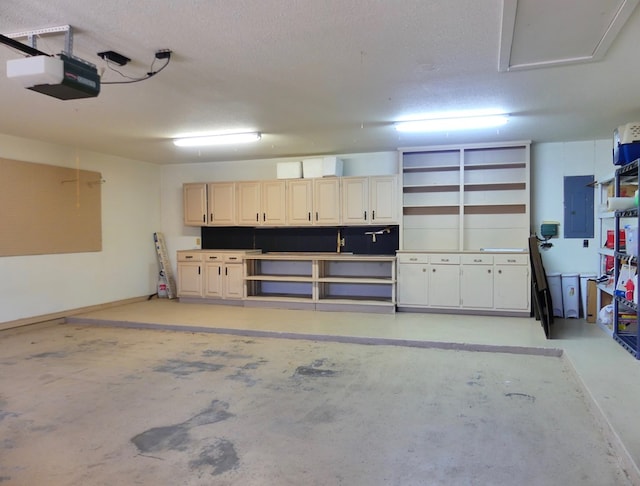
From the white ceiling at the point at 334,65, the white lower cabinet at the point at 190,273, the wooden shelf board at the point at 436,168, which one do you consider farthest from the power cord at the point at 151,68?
the wooden shelf board at the point at 436,168

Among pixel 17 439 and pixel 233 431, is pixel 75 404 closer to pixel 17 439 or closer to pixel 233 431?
pixel 17 439

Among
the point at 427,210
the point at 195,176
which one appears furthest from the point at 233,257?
the point at 427,210

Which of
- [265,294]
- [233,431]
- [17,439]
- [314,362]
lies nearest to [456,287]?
[314,362]

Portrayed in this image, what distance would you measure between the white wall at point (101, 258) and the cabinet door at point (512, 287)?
616cm

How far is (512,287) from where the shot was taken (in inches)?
237

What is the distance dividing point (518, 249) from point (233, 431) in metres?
5.11

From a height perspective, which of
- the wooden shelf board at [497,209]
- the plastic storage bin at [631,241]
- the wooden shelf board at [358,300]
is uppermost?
the wooden shelf board at [497,209]

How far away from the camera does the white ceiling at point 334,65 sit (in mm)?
2549

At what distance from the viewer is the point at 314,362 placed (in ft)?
14.5

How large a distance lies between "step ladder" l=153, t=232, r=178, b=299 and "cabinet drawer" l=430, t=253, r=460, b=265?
493 cm

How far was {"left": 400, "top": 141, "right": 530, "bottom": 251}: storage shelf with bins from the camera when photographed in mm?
6469

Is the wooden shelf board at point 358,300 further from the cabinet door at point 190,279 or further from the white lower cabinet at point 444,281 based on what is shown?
the cabinet door at point 190,279

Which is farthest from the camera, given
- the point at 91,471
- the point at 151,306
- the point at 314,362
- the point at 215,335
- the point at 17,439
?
the point at 151,306

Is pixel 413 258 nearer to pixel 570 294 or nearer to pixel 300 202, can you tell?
pixel 300 202
